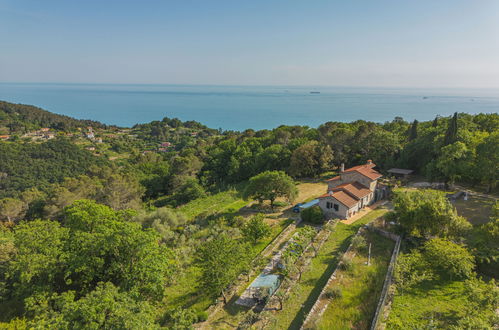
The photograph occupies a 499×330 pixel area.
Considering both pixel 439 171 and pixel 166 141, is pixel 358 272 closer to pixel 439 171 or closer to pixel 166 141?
pixel 439 171

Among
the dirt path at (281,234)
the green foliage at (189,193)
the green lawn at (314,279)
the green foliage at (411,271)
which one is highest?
the green foliage at (411,271)

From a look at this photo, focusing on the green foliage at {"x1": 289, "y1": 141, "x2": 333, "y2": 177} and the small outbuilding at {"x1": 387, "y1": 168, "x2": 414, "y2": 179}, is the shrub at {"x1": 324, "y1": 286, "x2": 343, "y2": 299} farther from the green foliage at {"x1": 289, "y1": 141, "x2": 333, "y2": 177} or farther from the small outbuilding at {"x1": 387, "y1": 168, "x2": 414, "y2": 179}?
the green foliage at {"x1": 289, "y1": 141, "x2": 333, "y2": 177}

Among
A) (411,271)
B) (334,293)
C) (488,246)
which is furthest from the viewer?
(488,246)

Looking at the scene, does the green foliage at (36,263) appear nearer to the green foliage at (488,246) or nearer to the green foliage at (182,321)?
the green foliage at (182,321)

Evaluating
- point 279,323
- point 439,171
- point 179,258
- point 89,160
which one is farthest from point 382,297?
point 89,160

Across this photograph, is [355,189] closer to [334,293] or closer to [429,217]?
[429,217]

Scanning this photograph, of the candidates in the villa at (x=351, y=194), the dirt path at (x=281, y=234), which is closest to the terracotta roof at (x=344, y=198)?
the villa at (x=351, y=194)

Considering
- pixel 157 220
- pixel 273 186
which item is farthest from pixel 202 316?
pixel 273 186
